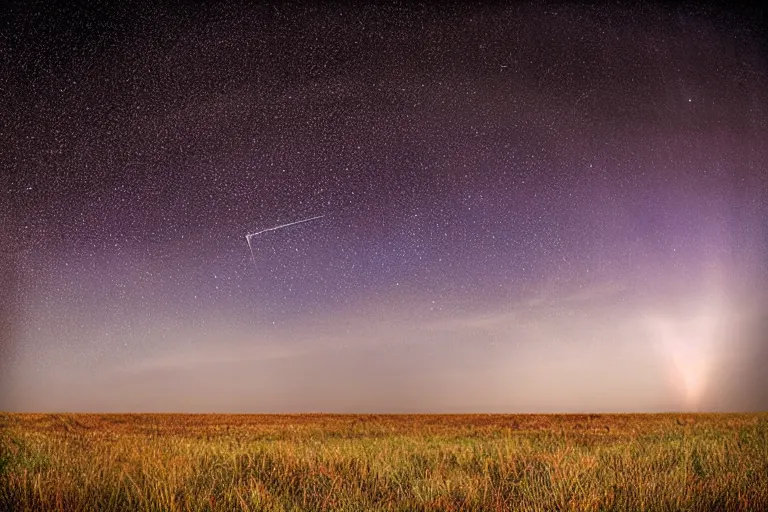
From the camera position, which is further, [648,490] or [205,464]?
[205,464]

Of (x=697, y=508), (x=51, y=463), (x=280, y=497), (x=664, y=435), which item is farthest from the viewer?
(x=664, y=435)

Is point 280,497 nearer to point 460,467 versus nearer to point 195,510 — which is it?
point 195,510

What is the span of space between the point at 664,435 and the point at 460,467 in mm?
6215

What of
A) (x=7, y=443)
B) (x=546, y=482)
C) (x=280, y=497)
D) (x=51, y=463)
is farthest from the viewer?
(x=7, y=443)

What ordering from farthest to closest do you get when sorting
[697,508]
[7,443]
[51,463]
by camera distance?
1. [7,443]
2. [51,463]
3. [697,508]

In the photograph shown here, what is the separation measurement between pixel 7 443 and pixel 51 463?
2406 mm

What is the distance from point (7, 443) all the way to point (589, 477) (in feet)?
23.8

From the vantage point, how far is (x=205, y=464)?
6.41 metres

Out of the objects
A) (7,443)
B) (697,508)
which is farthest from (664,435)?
(7,443)

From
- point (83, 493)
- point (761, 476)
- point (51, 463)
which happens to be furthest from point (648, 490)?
point (51, 463)

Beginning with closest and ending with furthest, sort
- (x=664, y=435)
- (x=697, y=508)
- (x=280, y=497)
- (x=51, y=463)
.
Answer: (x=697, y=508)
(x=280, y=497)
(x=51, y=463)
(x=664, y=435)

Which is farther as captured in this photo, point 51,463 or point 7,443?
point 7,443

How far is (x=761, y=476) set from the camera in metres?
5.99

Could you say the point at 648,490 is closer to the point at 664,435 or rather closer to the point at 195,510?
the point at 195,510
